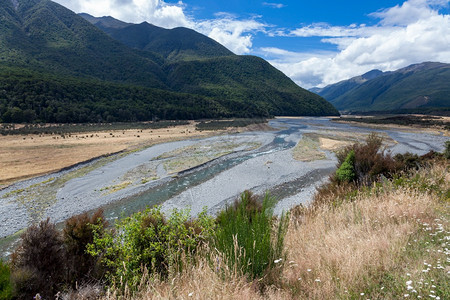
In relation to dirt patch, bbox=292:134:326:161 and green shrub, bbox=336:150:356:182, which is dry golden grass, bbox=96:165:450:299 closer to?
green shrub, bbox=336:150:356:182

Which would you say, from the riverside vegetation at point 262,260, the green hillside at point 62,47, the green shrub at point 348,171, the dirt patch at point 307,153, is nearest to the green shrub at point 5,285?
the riverside vegetation at point 262,260

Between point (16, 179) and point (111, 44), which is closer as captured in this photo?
point (16, 179)

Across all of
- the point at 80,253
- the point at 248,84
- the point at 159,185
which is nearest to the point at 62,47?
the point at 248,84

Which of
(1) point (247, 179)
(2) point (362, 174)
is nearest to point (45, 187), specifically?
(1) point (247, 179)

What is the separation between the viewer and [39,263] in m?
4.36

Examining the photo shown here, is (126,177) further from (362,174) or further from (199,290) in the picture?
(199,290)

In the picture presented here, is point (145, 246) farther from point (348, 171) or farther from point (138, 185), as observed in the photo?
point (138, 185)

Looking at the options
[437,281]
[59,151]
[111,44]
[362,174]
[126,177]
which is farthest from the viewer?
[111,44]

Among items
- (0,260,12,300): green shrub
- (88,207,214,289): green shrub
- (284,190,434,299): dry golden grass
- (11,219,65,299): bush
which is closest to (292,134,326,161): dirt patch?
(284,190,434,299): dry golden grass

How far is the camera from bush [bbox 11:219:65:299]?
12.3 feet

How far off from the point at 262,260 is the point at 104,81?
10839cm

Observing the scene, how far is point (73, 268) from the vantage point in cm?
456

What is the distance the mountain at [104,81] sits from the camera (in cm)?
5512

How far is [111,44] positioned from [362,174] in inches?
6259
